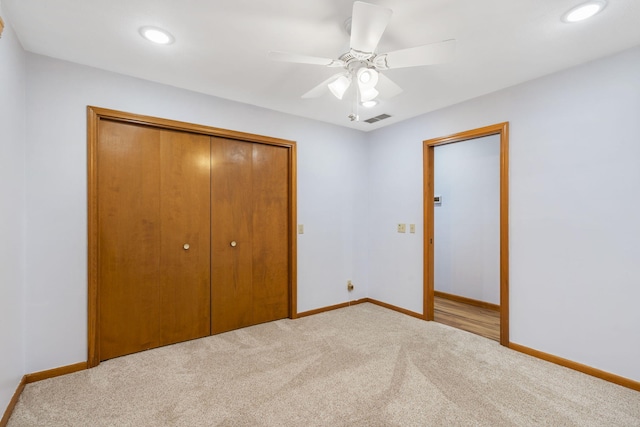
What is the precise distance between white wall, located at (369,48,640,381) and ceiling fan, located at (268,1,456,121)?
142cm

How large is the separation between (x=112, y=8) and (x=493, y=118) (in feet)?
10.3

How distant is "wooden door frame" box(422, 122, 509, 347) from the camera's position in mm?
2838

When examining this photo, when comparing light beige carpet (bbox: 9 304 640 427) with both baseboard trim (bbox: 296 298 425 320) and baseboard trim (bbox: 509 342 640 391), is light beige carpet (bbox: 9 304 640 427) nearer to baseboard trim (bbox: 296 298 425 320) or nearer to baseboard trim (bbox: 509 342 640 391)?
baseboard trim (bbox: 509 342 640 391)

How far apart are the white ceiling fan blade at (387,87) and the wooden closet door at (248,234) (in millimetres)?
1595

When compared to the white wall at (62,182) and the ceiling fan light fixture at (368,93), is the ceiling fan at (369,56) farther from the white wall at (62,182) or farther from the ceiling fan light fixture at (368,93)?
the white wall at (62,182)

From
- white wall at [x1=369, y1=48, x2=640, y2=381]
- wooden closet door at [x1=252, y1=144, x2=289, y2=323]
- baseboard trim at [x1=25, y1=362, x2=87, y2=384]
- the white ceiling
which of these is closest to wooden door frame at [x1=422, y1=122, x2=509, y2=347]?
white wall at [x1=369, y1=48, x2=640, y2=381]

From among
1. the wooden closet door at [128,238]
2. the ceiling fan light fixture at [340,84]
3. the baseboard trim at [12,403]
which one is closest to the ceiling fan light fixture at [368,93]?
the ceiling fan light fixture at [340,84]

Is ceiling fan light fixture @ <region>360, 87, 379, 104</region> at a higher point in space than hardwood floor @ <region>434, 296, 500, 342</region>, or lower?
higher

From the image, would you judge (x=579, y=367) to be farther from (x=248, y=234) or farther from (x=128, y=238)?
(x=128, y=238)

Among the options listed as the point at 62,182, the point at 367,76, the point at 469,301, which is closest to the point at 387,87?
the point at 367,76

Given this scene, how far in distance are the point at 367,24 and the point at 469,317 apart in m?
3.52

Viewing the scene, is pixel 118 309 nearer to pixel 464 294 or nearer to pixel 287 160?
pixel 287 160

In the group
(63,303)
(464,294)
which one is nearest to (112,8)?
(63,303)

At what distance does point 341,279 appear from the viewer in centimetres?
404
